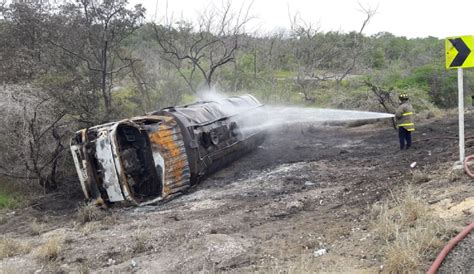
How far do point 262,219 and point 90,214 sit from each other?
11.0 ft

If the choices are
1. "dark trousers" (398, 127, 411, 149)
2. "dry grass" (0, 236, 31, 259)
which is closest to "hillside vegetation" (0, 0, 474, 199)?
"dry grass" (0, 236, 31, 259)

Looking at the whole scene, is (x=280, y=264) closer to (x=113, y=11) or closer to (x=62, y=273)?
(x=62, y=273)

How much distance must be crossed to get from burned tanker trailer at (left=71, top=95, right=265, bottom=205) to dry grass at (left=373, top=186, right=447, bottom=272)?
177 inches

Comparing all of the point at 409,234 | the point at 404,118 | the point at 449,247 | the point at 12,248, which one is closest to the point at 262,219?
the point at 409,234

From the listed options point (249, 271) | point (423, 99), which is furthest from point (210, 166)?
point (423, 99)

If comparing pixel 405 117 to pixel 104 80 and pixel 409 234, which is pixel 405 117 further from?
pixel 104 80

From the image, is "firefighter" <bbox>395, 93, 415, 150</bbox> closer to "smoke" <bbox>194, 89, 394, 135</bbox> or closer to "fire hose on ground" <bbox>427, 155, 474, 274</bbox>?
"smoke" <bbox>194, 89, 394, 135</bbox>

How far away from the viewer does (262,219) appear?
7.16m

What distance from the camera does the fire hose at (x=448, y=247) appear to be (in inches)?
157

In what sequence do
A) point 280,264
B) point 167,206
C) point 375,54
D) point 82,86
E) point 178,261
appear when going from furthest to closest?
→ point 375,54, point 82,86, point 167,206, point 178,261, point 280,264

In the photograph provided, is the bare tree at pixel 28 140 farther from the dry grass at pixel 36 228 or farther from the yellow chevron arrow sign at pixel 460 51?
the yellow chevron arrow sign at pixel 460 51

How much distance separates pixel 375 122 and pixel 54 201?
473 inches

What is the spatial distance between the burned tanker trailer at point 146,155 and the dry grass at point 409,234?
4498mm

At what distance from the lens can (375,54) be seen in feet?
128
